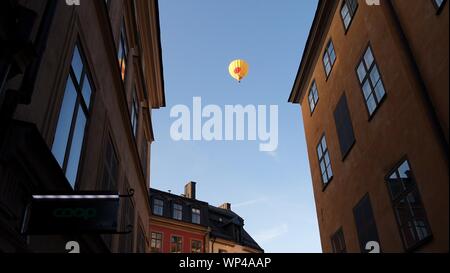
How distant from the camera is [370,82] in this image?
12297mm

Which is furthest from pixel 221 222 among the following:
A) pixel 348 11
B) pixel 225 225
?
pixel 348 11

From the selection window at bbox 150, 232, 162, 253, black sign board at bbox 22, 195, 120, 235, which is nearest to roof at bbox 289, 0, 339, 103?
black sign board at bbox 22, 195, 120, 235

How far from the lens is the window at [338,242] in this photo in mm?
14805

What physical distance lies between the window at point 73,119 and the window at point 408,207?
27.0 ft

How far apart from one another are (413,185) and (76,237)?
8.17 m

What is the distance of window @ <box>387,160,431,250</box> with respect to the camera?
9.55 m

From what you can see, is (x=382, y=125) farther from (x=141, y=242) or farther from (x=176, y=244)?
(x=176, y=244)

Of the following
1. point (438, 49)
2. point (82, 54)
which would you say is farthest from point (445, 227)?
point (82, 54)

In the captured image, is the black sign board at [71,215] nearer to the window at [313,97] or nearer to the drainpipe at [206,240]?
the window at [313,97]

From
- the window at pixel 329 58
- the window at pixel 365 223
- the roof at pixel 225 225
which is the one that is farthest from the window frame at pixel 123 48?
the roof at pixel 225 225

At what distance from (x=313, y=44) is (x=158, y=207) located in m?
25.4

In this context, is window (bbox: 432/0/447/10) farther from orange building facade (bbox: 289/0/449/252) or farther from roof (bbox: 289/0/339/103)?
roof (bbox: 289/0/339/103)

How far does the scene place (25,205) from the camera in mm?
5602
